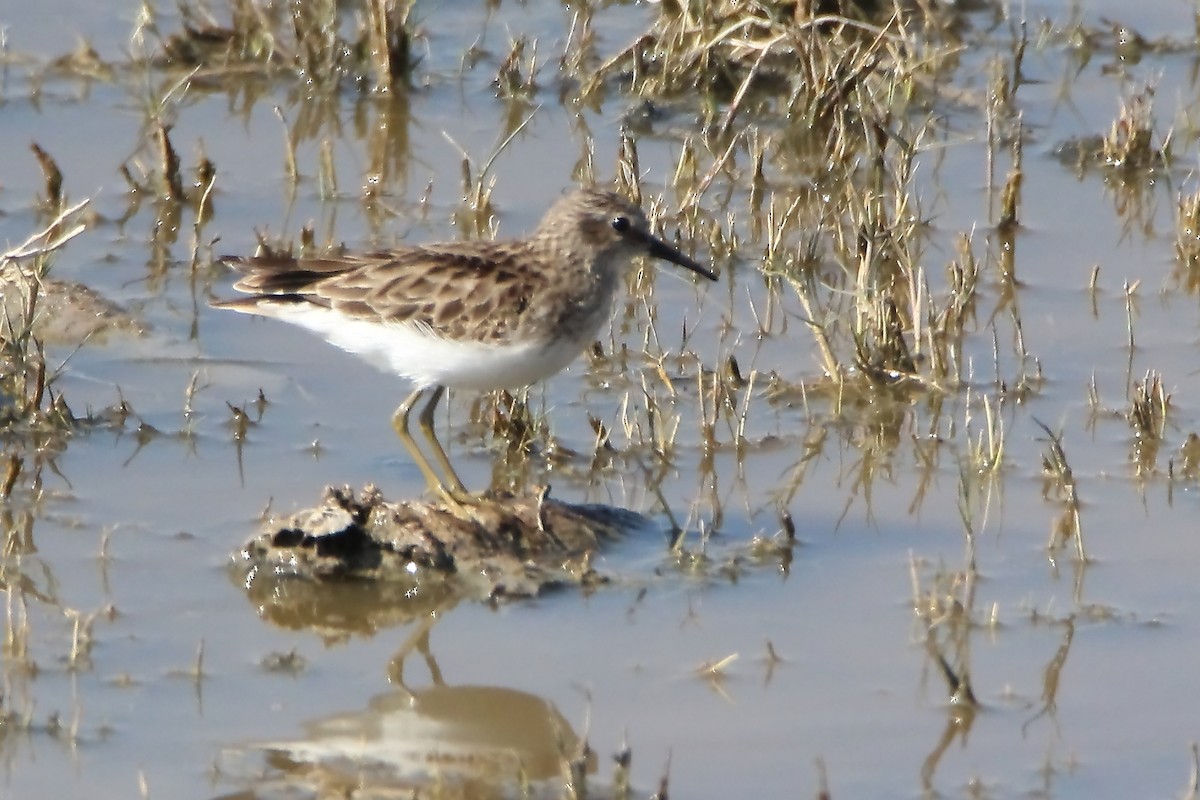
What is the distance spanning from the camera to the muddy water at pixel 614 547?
20.1ft

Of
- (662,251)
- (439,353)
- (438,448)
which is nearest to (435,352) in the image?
(439,353)

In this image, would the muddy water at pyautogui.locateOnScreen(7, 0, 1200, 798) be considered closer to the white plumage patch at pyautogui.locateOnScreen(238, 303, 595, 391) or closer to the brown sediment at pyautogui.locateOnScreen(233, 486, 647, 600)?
the brown sediment at pyautogui.locateOnScreen(233, 486, 647, 600)

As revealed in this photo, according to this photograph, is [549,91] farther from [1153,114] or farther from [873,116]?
[1153,114]

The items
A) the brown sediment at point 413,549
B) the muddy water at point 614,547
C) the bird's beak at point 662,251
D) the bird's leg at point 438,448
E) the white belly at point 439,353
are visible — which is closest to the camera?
the muddy water at point 614,547

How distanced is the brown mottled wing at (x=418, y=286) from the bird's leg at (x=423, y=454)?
351 millimetres

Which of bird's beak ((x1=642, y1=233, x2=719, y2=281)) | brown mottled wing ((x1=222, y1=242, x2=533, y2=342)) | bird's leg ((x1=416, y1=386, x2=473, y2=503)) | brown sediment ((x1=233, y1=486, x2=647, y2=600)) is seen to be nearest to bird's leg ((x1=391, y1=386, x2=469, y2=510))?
bird's leg ((x1=416, y1=386, x2=473, y2=503))

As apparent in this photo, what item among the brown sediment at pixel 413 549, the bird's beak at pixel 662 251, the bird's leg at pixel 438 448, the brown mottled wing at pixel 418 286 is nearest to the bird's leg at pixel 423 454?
the bird's leg at pixel 438 448

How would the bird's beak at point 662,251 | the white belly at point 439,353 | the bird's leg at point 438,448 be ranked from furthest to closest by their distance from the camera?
the bird's beak at point 662,251
the bird's leg at point 438,448
the white belly at point 439,353

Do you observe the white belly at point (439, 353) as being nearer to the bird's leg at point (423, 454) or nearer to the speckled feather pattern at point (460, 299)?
the speckled feather pattern at point (460, 299)

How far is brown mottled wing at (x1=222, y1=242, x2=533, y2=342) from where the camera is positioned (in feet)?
24.8

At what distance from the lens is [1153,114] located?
37.8 ft

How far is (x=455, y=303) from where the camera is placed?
299 inches

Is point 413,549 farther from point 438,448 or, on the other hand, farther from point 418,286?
point 418,286

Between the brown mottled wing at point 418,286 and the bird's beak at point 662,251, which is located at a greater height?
the bird's beak at point 662,251
